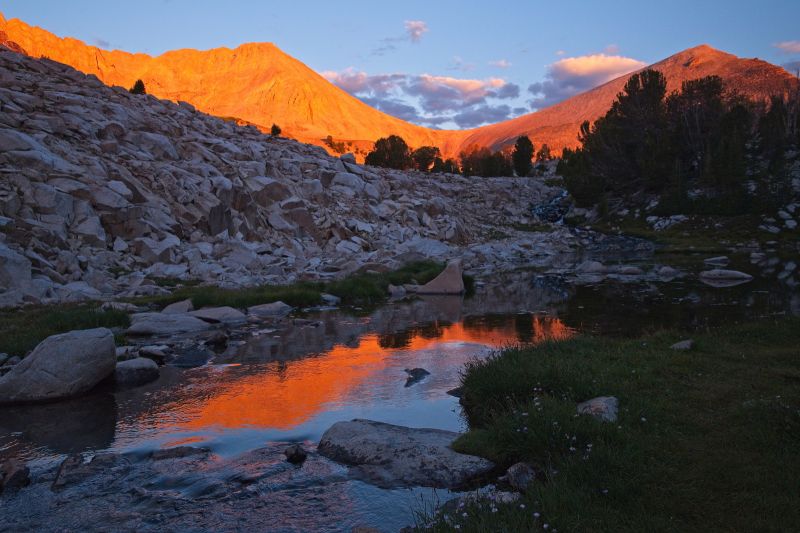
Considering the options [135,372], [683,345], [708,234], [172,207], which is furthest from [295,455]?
[708,234]

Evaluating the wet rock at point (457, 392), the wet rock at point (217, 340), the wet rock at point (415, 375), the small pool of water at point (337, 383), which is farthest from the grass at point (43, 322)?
the wet rock at point (457, 392)

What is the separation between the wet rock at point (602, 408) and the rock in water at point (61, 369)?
902 centimetres

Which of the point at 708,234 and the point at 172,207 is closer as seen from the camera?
the point at 172,207

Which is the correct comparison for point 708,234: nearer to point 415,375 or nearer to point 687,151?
point 687,151

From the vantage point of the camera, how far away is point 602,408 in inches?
293

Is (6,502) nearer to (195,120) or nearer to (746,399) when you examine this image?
(746,399)

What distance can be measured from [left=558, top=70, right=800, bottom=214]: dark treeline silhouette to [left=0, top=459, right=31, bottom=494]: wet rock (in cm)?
5418

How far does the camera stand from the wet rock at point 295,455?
7641 millimetres

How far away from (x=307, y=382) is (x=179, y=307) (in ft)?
28.5

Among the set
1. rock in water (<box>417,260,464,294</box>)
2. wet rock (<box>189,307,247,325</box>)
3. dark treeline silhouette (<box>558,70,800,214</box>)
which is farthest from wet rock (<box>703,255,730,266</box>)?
wet rock (<box>189,307,247,325</box>)

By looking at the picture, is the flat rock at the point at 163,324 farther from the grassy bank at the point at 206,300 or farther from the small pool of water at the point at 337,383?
the small pool of water at the point at 337,383

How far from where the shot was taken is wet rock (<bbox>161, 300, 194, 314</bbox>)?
60.1ft

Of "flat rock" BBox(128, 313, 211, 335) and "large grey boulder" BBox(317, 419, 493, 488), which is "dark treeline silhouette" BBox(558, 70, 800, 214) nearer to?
"flat rock" BBox(128, 313, 211, 335)

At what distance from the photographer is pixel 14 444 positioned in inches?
334
